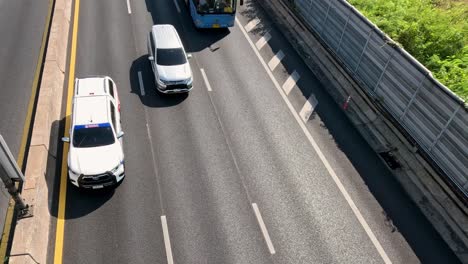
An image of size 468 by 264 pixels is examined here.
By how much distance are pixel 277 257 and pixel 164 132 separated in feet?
25.1

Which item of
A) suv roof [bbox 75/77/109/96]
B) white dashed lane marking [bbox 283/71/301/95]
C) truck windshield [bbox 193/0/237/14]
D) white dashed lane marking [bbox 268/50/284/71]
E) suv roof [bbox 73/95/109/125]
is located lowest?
white dashed lane marking [bbox 283/71/301/95]

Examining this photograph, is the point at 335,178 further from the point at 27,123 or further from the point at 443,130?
the point at 27,123

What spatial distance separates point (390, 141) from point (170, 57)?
1175 centimetres

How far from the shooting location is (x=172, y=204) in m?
13.4

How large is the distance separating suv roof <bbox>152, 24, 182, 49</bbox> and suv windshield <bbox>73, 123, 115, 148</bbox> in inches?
266

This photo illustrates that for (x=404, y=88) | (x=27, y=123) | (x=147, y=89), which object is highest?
(x=404, y=88)

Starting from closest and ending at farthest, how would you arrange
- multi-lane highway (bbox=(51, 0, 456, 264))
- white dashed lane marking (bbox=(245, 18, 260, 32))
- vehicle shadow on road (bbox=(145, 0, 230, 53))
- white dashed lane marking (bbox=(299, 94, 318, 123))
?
multi-lane highway (bbox=(51, 0, 456, 264)), white dashed lane marking (bbox=(299, 94, 318, 123)), vehicle shadow on road (bbox=(145, 0, 230, 53)), white dashed lane marking (bbox=(245, 18, 260, 32))

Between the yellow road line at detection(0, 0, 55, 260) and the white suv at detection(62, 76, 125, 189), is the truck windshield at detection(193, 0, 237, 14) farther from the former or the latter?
Result: the white suv at detection(62, 76, 125, 189)

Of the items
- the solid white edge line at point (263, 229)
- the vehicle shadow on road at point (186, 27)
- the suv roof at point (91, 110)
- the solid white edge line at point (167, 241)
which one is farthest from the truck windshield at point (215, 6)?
the solid white edge line at point (167, 241)

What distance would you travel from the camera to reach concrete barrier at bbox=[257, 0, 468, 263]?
1328 centimetres

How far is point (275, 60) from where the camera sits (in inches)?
835

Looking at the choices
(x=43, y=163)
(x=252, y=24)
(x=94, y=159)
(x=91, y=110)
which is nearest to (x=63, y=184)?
(x=43, y=163)

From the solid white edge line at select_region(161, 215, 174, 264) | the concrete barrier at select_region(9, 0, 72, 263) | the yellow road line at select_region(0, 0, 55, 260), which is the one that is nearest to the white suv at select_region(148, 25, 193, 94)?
the concrete barrier at select_region(9, 0, 72, 263)

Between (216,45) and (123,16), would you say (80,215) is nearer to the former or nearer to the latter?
(216,45)
